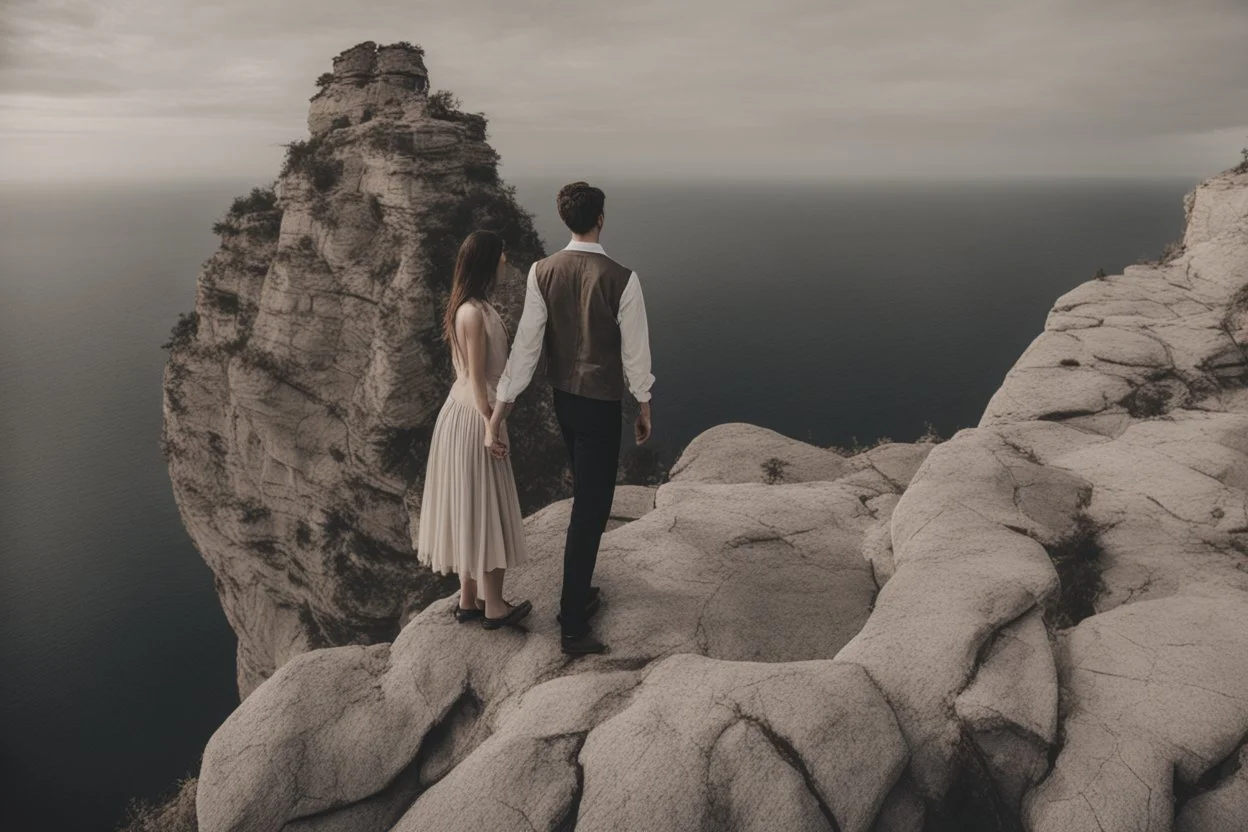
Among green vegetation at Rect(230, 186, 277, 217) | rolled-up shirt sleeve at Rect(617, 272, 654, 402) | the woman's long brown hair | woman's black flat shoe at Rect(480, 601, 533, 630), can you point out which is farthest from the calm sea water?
the woman's long brown hair

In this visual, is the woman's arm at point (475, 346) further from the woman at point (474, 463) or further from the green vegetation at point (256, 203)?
the green vegetation at point (256, 203)

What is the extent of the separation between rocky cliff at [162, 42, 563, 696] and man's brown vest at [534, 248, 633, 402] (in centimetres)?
2386

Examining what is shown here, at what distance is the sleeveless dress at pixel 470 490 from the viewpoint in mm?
5957

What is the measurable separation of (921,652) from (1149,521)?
15.9 ft

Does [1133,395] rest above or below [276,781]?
above

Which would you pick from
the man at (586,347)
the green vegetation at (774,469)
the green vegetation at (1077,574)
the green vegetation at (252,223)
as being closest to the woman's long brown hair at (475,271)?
the man at (586,347)

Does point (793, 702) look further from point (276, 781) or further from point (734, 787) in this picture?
point (276, 781)

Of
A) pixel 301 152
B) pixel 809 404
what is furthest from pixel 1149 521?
pixel 809 404

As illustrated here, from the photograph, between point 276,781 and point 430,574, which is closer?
point 276,781

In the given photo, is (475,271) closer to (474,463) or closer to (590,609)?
(474,463)

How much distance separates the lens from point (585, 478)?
5.80 metres

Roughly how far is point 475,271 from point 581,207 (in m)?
1.07

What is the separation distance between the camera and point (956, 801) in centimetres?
491

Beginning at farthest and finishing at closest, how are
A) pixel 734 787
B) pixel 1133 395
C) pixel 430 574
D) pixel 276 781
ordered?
pixel 430 574 < pixel 1133 395 < pixel 276 781 < pixel 734 787
